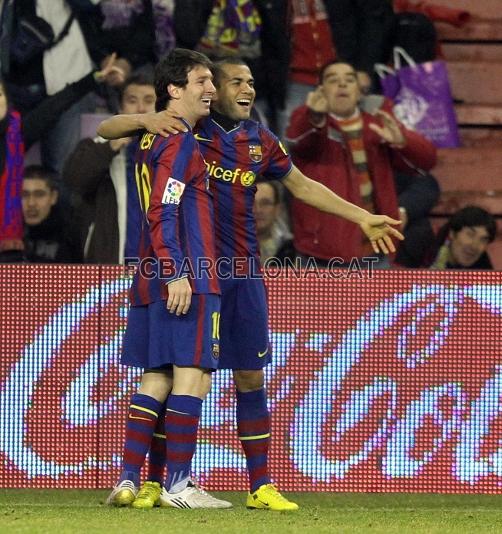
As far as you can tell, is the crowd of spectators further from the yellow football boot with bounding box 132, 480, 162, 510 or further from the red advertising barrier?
the yellow football boot with bounding box 132, 480, 162, 510

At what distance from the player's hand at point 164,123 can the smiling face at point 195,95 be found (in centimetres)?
6

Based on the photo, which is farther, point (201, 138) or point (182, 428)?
point (201, 138)

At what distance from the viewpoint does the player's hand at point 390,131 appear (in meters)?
8.90

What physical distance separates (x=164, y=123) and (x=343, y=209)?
3.32ft

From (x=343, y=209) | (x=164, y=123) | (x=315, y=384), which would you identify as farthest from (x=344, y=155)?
(x=164, y=123)

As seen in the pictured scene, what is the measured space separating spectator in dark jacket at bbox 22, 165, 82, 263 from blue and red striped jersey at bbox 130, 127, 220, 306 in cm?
300

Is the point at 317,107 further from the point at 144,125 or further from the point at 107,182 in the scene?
the point at 144,125

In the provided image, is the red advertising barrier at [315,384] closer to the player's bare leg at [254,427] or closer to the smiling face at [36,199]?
the player's bare leg at [254,427]

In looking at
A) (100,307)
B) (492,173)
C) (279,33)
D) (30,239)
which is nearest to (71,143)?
(30,239)

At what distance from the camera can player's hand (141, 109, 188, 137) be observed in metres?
5.97

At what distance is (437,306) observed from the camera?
733cm

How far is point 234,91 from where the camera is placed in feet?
20.7

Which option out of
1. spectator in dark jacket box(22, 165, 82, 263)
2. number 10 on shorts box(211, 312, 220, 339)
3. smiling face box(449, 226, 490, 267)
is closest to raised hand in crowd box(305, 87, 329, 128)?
smiling face box(449, 226, 490, 267)

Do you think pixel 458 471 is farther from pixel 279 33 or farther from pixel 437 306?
pixel 279 33
